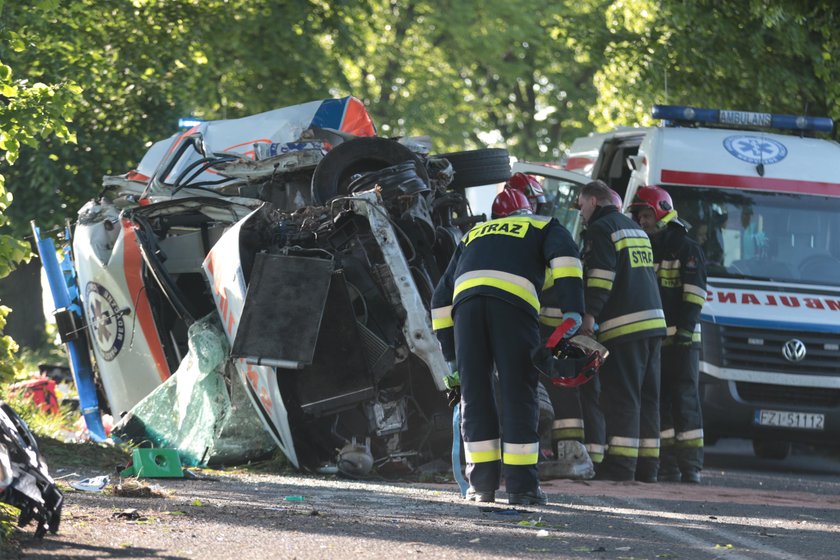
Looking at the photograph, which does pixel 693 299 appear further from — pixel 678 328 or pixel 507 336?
pixel 507 336

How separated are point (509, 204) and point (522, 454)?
155 centimetres

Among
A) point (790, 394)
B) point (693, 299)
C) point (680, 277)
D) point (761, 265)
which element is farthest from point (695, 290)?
point (790, 394)

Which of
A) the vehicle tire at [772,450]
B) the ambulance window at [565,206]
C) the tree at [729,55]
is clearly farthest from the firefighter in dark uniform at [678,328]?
the tree at [729,55]

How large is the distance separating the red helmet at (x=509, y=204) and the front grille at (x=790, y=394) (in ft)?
14.4

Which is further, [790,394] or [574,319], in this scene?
[790,394]

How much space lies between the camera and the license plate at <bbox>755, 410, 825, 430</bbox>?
12.3m

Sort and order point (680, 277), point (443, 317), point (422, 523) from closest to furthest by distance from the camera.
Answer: point (422, 523)
point (443, 317)
point (680, 277)

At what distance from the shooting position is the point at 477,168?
12.0m

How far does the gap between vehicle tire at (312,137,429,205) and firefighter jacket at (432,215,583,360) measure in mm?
2573

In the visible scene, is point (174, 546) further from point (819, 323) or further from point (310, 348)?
point (819, 323)

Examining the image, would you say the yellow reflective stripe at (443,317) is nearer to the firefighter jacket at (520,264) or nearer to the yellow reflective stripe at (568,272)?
the firefighter jacket at (520,264)

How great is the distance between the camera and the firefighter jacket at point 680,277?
10859 mm

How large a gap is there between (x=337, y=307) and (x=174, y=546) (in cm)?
395

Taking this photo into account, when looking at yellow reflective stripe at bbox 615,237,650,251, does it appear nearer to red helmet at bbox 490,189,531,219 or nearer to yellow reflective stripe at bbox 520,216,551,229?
red helmet at bbox 490,189,531,219
